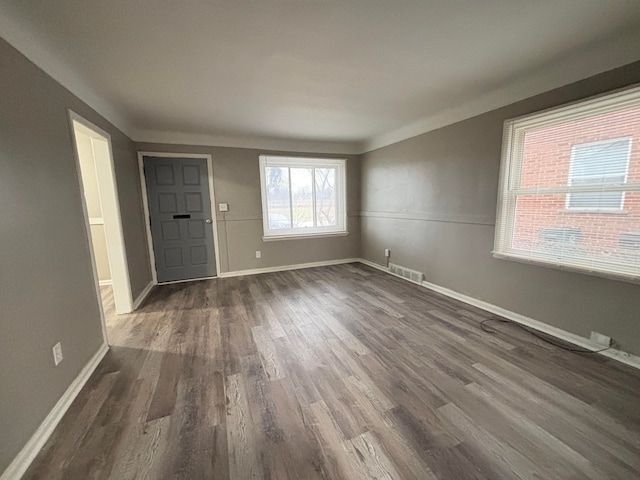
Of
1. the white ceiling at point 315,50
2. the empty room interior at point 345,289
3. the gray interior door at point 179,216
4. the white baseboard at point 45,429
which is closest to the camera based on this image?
the white baseboard at point 45,429

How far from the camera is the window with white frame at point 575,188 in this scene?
1.89 m

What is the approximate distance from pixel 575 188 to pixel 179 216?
15.7ft

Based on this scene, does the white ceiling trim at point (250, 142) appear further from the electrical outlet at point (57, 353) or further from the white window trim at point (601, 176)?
the white window trim at point (601, 176)

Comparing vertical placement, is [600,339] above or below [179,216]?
below

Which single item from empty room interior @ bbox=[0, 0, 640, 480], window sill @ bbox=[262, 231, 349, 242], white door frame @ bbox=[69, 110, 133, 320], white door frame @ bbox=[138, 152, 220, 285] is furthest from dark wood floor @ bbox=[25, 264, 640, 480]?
window sill @ bbox=[262, 231, 349, 242]

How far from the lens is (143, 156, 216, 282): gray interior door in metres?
3.98

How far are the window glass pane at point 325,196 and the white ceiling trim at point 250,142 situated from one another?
16.5 inches

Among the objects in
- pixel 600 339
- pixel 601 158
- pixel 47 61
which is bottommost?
pixel 600 339

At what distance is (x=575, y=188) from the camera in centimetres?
216

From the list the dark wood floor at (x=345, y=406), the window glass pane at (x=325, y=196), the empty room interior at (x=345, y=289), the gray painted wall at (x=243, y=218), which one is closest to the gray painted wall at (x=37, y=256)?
the empty room interior at (x=345, y=289)

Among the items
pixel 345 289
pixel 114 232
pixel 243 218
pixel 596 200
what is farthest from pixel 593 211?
pixel 114 232

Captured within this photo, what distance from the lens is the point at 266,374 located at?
192 centimetres

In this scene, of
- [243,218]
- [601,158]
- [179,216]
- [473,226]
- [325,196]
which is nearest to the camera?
[601,158]

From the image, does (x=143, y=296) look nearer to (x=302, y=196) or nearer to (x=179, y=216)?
(x=179, y=216)
